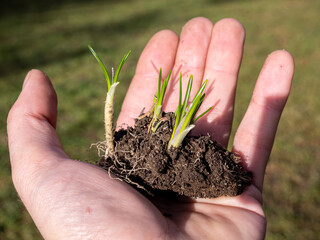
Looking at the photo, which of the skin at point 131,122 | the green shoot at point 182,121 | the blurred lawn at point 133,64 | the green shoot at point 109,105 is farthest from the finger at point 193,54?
the blurred lawn at point 133,64

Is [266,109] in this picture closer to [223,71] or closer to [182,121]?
[223,71]

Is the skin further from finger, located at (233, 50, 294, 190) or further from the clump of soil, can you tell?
the clump of soil

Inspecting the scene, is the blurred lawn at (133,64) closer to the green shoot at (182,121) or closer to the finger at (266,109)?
the finger at (266,109)

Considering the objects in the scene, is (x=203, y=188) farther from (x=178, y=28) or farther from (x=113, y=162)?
A: (x=178, y=28)

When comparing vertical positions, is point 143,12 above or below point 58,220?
above

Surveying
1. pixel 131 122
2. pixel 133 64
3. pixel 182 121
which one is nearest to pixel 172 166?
pixel 182 121

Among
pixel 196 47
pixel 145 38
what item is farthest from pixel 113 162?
pixel 145 38

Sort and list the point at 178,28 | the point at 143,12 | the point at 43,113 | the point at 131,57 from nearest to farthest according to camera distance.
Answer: the point at 43,113 → the point at 131,57 → the point at 178,28 → the point at 143,12
